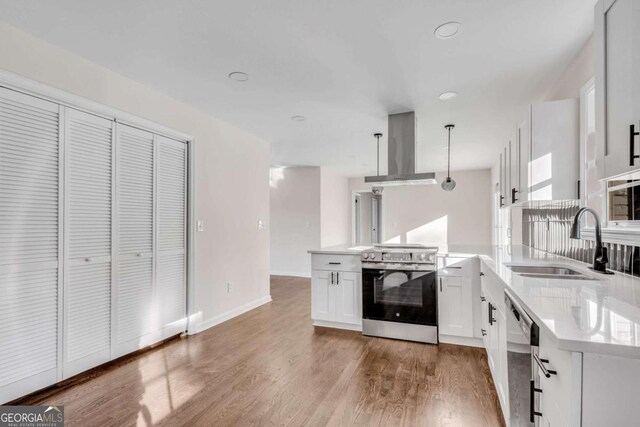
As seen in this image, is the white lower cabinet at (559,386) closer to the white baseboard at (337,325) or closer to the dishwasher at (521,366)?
the dishwasher at (521,366)

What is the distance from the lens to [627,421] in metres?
0.81

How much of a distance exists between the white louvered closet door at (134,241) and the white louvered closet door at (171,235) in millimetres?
92

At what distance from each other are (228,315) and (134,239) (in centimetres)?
158

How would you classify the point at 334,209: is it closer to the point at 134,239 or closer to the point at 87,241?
the point at 134,239

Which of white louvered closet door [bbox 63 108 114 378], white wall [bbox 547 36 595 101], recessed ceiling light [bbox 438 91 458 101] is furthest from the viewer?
recessed ceiling light [bbox 438 91 458 101]

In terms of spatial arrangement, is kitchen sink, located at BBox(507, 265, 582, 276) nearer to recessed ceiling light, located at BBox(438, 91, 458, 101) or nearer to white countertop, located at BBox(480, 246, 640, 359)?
white countertop, located at BBox(480, 246, 640, 359)

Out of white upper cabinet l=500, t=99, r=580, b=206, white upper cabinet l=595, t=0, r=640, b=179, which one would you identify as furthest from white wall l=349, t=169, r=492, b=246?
white upper cabinet l=595, t=0, r=640, b=179

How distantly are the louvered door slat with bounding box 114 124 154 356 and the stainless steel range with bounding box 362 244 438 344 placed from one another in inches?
84.5

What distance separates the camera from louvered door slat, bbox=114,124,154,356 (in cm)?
266

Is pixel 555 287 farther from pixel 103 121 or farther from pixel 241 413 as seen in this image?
pixel 103 121

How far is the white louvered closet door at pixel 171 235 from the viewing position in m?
3.04

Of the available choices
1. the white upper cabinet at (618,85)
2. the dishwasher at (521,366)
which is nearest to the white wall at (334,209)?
the dishwasher at (521,366)

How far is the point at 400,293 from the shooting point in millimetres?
3168

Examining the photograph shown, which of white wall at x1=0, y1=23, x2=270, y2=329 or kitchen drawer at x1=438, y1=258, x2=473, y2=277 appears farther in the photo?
kitchen drawer at x1=438, y1=258, x2=473, y2=277
